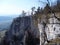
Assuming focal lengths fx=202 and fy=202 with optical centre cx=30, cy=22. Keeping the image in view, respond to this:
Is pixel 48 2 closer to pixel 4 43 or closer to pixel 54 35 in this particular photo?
pixel 54 35

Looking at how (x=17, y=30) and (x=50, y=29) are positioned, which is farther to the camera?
(x=17, y=30)

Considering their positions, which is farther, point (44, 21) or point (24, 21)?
point (24, 21)

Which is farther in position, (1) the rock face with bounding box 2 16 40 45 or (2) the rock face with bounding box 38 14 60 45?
(1) the rock face with bounding box 2 16 40 45

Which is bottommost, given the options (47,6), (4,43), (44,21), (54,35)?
(4,43)

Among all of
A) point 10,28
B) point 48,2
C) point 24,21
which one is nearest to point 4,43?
point 10,28

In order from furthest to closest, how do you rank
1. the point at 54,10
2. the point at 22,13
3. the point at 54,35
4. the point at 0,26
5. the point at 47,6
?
the point at 0,26, the point at 22,13, the point at 47,6, the point at 54,10, the point at 54,35

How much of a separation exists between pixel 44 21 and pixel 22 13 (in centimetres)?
1037

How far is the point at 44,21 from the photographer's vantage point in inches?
352

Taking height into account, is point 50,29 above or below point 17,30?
above

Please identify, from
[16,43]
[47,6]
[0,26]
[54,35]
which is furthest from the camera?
[0,26]

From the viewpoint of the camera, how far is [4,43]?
21.0m

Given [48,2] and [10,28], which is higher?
[48,2]

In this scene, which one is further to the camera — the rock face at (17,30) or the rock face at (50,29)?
the rock face at (17,30)

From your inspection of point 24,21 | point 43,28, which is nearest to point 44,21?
point 43,28
